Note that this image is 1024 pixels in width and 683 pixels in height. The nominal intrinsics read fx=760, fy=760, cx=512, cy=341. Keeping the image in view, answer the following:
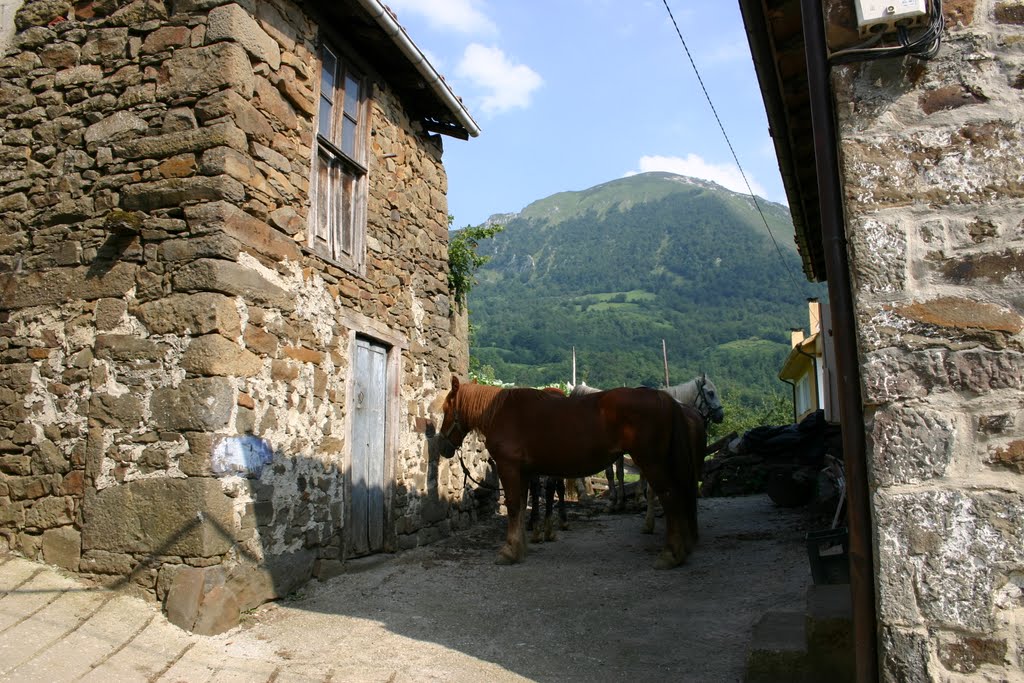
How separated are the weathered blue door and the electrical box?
5230 millimetres

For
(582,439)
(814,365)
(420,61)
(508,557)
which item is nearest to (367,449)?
(508,557)

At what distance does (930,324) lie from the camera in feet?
8.25

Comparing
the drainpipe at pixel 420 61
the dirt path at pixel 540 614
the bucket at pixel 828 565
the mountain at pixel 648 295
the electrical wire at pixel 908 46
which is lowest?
the dirt path at pixel 540 614

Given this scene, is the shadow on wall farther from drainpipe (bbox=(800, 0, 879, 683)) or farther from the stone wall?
the stone wall

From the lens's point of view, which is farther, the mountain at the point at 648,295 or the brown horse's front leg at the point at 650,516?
the mountain at the point at 648,295

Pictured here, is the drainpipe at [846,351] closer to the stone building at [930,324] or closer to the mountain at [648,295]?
the stone building at [930,324]

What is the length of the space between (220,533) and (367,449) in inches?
86.9

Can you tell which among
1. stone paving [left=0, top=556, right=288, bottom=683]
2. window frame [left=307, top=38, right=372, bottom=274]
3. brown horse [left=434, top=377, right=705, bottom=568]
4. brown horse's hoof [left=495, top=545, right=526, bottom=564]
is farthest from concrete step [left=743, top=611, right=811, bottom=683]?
window frame [left=307, top=38, right=372, bottom=274]

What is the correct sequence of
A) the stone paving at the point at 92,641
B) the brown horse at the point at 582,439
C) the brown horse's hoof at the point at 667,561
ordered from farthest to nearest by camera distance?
A: the brown horse at the point at 582,439 → the brown horse's hoof at the point at 667,561 → the stone paving at the point at 92,641

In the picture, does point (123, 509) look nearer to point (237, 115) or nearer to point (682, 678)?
point (237, 115)

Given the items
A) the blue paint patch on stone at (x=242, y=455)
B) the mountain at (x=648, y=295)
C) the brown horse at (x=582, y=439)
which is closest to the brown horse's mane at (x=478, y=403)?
the brown horse at (x=582, y=439)

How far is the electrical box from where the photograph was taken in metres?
2.57

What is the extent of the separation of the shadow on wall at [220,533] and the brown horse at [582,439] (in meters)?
2.02

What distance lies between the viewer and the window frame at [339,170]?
6.58m
